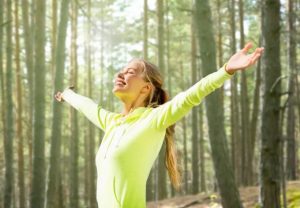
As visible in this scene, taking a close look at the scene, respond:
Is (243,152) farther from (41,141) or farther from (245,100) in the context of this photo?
(41,141)

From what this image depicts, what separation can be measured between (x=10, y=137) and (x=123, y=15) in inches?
598

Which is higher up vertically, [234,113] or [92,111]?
[234,113]

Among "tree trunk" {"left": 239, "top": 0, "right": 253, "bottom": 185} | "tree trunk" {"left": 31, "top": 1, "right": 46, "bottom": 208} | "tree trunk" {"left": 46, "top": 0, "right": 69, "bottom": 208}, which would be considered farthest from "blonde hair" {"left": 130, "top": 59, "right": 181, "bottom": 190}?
"tree trunk" {"left": 239, "top": 0, "right": 253, "bottom": 185}

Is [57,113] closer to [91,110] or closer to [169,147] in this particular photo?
[91,110]

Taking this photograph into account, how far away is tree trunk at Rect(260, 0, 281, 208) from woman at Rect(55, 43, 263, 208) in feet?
13.7

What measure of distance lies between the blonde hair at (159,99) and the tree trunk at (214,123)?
17.8 ft

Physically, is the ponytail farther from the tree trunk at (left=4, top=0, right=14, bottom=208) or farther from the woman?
the tree trunk at (left=4, top=0, right=14, bottom=208)

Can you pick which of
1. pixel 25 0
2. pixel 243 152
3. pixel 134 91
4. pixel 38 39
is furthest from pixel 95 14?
pixel 134 91

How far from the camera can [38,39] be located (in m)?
9.95

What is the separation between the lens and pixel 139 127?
8.28 ft

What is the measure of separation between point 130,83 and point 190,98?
1.52 ft

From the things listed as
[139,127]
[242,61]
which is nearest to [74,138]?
[139,127]

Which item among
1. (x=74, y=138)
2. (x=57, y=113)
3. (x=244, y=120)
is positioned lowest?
(x=57, y=113)

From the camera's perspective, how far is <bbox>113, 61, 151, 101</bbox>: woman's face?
266 cm
